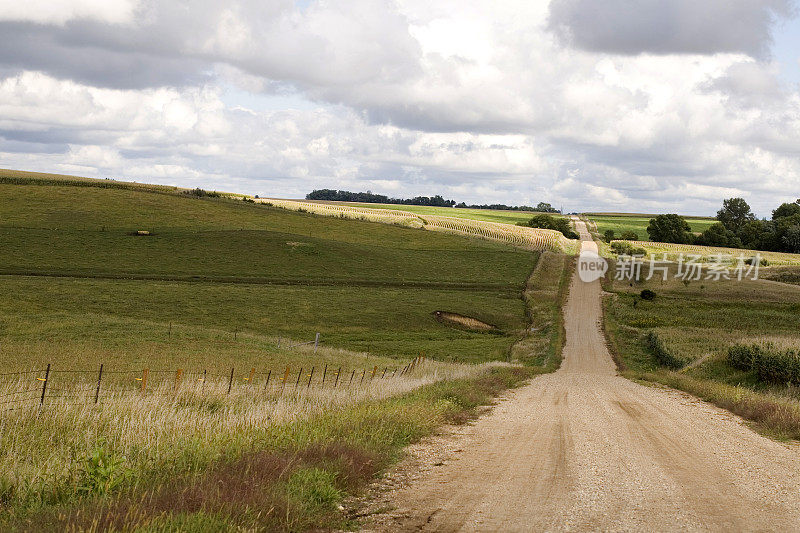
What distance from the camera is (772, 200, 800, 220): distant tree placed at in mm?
164575

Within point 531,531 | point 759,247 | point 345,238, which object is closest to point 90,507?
point 531,531

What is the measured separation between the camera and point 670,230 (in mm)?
163375

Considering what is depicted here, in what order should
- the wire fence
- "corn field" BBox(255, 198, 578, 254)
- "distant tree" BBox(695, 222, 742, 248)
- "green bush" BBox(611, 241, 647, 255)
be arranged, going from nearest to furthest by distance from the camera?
the wire fence < "green bush" BBox(611, 241, 647, 255) < "corn field" BBox(255, 198, 578, 254) < "distant tree" BBox(695, 222, 742, 248)

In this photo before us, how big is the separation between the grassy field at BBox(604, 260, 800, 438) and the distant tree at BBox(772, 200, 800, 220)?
233ft

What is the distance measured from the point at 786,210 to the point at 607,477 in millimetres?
184128

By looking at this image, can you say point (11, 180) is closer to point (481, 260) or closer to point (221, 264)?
point (221, 264)

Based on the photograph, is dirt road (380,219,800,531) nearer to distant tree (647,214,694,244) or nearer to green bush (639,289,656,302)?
green bush (639,289,656,302)

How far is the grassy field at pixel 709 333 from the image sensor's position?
2246 centimetres

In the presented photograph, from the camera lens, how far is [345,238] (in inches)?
4008

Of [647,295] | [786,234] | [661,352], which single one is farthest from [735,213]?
[661,352]

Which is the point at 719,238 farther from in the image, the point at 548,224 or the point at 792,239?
the point at 548,224

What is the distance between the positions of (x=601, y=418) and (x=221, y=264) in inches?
2483

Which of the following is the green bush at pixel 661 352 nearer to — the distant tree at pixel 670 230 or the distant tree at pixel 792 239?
the distant tree at pixel 792 239

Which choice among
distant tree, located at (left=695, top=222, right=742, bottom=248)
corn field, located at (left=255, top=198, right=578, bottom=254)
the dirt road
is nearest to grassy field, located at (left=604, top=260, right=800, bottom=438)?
the dirt road
